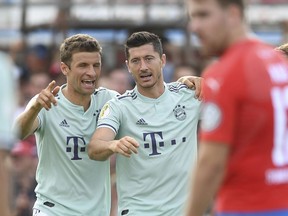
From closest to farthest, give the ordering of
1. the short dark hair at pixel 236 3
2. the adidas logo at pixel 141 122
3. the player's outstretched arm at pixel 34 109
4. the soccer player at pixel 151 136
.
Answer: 1. the short dark hair at pixel 236 3
2. the player's outstretched arm at pixel 34 109
3. the soccer player at pixel 151 136
4. the adidas logo at pixel 141 122

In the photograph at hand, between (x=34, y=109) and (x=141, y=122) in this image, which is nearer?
(x=34, y=109)

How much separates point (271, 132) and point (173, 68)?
10.7m

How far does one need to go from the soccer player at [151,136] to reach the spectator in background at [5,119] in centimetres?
300

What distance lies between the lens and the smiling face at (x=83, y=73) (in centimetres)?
970

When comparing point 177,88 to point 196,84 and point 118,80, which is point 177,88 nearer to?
point 196,84

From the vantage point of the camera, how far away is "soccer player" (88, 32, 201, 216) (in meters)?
9.38

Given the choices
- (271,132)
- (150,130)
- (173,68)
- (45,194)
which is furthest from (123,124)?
(173,68)

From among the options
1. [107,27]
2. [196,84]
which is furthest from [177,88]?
[107,27]

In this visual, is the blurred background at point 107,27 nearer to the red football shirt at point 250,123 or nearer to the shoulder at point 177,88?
the shoulder at point 177,88

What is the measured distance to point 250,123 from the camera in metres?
5.80

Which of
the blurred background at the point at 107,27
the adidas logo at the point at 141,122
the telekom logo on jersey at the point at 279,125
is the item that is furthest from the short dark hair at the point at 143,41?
the blurred background at the point at 107,27

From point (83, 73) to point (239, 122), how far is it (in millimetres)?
4059

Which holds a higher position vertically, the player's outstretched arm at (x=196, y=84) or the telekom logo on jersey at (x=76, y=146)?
the player's outstretched arm at (x=196, y=84)

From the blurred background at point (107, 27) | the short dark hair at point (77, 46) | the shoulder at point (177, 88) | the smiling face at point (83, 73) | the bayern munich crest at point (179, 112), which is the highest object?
the blurred background at point (107, 27)
